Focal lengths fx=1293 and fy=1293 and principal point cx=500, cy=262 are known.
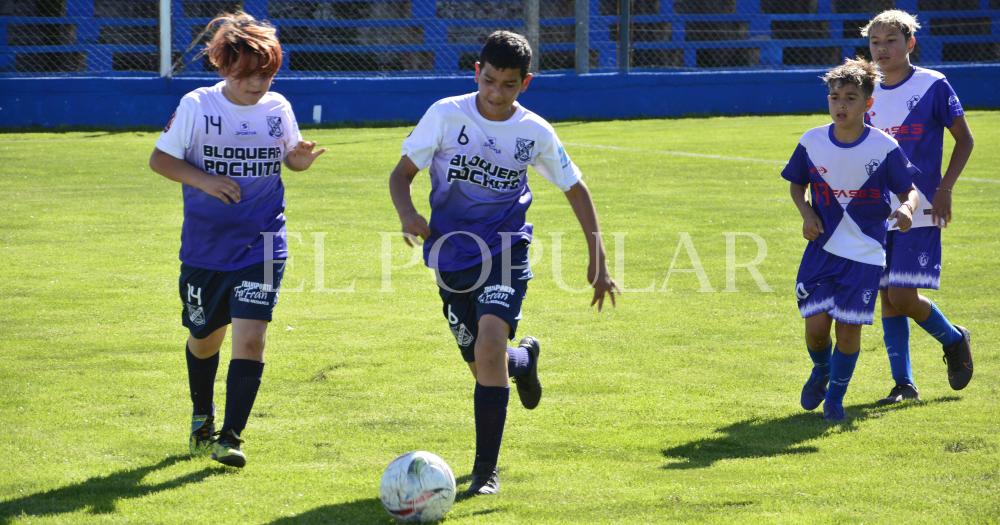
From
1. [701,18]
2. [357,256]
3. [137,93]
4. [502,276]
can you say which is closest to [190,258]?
[502,276]

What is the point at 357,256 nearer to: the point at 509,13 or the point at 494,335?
the point at 494,335

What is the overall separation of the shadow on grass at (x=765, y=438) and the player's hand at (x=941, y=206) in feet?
3.12

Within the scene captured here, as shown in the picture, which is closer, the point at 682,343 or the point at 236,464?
the point at 236,464

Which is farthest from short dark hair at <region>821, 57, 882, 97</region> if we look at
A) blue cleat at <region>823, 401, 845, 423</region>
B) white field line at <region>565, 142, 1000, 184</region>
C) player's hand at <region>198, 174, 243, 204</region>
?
white field line at <region>565, 142, 1000, 184</region>

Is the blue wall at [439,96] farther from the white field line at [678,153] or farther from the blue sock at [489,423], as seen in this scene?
the blue sock at [489,423]

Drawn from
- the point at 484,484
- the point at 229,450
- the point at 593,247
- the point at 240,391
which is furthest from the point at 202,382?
the point at 593,247

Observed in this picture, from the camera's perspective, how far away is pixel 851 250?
5.93 meters

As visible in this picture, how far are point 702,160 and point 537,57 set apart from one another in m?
7.47

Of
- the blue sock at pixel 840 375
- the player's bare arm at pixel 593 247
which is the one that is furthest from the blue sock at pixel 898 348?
the player's bare arm at pixel 593 247

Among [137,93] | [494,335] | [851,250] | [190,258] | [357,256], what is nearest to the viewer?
[494,335]

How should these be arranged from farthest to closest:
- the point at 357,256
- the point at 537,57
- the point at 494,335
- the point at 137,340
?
the point at 537,57, the point at 357,256, the point at 137,340, the point at 494,335

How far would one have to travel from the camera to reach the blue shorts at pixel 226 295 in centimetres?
532

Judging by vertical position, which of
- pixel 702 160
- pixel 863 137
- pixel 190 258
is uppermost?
pixel 863 137

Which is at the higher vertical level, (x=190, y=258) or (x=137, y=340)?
(x=190, y=258)
